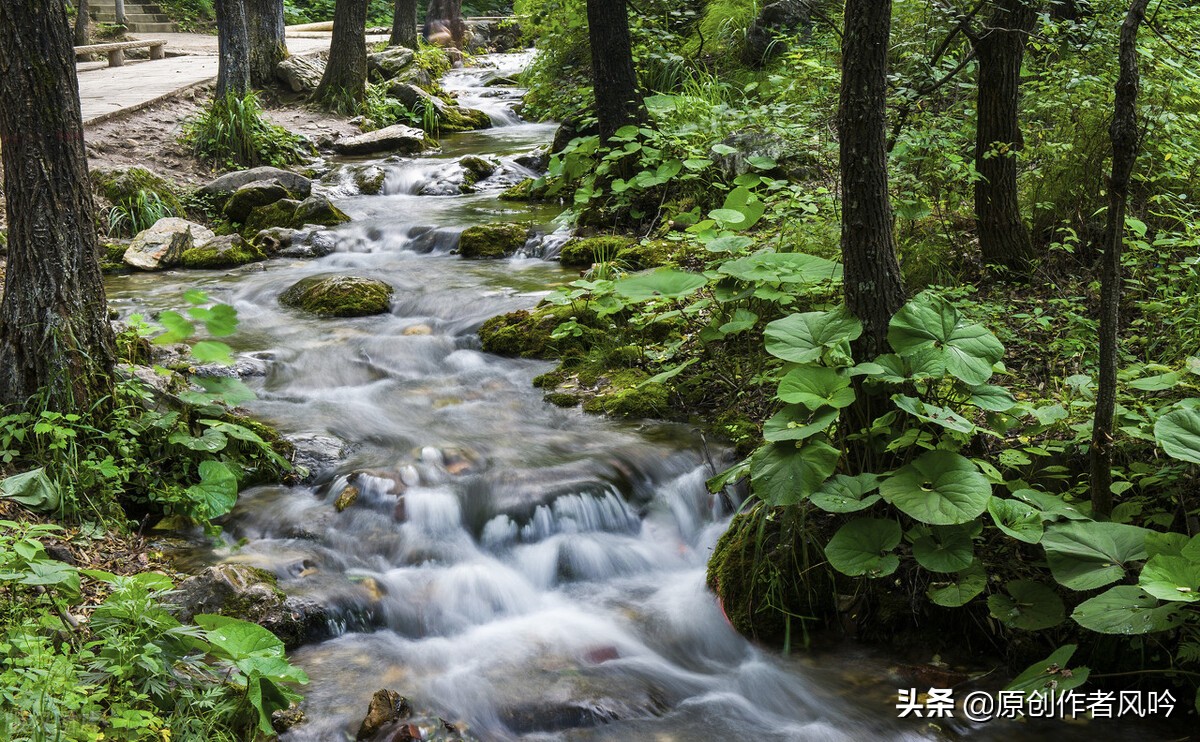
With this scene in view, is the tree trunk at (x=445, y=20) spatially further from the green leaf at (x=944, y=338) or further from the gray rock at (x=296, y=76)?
the green leaf at (x=944, y=338)

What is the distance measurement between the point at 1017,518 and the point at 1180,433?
65 centimetres

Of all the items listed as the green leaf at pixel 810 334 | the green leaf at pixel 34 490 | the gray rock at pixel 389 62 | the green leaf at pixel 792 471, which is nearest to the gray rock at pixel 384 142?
the gray rock at pixel 389 62

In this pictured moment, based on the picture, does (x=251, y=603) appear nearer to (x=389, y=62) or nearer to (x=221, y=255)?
(x=221, y=255)

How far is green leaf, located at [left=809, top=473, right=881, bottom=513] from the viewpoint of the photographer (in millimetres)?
3666

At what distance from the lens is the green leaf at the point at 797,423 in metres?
3.64

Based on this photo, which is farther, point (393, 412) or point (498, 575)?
point (393, 412)

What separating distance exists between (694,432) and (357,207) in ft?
25.1

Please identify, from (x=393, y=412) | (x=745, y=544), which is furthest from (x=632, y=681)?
(x=393, y=412)

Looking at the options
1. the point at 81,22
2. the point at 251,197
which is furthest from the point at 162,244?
the point at 81,22

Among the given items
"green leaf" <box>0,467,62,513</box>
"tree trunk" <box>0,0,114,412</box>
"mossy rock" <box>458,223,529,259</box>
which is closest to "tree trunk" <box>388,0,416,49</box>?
"mossy rock" <box>458,223,529,259</box>

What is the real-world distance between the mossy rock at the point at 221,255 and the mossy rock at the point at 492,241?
227 centimetres

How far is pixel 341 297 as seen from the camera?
806 centimetres

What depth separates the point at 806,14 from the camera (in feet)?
36.0

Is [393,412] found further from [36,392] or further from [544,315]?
[36,392]
